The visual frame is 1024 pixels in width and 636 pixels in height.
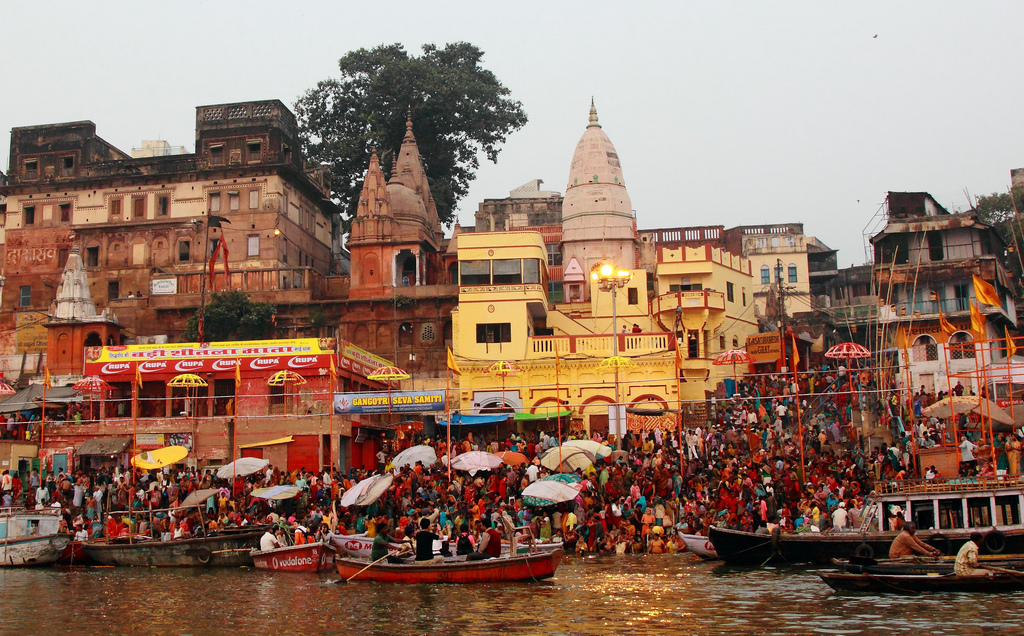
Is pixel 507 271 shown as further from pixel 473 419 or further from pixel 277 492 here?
pixel 277 492

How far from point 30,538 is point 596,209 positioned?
29103mm

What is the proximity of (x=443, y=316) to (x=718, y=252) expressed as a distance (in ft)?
38.8

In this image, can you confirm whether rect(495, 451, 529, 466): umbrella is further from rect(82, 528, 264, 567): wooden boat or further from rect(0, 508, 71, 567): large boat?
rect(0, 508, 71, 567): large boat

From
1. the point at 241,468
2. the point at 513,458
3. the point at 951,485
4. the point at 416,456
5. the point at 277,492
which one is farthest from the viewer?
the point at 241,468

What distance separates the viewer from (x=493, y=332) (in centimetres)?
4125

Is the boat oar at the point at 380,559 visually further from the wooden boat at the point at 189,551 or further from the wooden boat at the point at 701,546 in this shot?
the wooden boat at the point at 701,546

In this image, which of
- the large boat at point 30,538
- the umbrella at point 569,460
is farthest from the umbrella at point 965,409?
the large boat at point 30,538

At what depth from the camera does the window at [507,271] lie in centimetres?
4284

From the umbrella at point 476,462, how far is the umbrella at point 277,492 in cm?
390

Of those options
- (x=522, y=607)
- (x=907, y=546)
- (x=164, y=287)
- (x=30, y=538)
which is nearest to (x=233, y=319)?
(x=164, y=287)

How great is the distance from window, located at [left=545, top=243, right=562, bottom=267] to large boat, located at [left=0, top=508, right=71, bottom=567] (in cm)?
3099

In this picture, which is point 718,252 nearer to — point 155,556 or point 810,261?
point 810,261

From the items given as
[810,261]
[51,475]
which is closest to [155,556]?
[51,475]

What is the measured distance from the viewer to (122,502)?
3016cm
